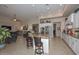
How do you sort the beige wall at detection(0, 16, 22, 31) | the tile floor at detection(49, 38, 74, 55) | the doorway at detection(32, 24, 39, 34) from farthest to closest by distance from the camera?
the doorway at detection(32, 24, 39, 34) < the beige wall at detection(0, 16, 22, 31) < the tile floor at detection(49, 38, 74, 55)

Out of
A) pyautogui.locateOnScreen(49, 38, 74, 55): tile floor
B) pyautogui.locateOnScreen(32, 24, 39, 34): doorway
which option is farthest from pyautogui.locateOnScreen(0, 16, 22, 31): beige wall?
pyautogui.locateOnScreen(49, 38, 74, 55): tile floor

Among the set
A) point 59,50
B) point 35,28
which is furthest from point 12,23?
point 59,50

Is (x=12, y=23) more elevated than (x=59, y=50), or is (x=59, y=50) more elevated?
(x=12, y=23)

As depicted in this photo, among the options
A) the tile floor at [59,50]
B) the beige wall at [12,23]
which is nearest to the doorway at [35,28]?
the beige wall at [12,23]

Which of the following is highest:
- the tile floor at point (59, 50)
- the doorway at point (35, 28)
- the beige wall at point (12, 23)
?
the beige wall at point (12, 23)

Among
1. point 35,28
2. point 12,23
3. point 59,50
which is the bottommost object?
point 59,50

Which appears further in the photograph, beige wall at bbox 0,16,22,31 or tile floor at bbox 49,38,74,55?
beige wall at bbox 0,16,22,31

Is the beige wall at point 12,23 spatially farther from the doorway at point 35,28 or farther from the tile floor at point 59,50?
the tile floor at point 59,50

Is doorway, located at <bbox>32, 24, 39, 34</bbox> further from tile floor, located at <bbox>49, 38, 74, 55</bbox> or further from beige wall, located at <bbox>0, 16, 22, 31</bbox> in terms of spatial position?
tile floor, located at <bbox>49, 38, 74, 55</bbox>

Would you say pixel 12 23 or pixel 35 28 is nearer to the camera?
pixel 35 28

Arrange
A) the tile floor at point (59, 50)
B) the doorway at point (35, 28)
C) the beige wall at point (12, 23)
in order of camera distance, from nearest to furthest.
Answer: the tile floor at point (59, 50) < the beige wall at point (12, 23) < the doorway at point (35, 28)

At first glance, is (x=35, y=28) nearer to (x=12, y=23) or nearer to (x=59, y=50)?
(x=12, y=23)

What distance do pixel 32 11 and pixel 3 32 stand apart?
2.14m
